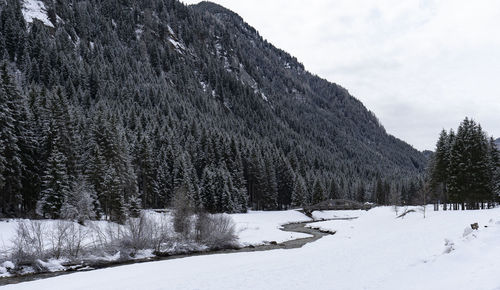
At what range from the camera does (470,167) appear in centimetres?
5641

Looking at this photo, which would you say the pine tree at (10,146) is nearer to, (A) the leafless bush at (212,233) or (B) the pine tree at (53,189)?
(B) the pine tree at (53,189)

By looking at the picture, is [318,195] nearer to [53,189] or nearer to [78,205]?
[78,205]

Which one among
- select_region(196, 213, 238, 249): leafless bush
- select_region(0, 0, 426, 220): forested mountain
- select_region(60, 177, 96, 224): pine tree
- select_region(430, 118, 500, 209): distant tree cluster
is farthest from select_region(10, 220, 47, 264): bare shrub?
select_region(430, 118, 500, 209): distant tree cluster

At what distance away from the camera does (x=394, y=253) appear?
26703mm

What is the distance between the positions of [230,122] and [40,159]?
14150 centimetres

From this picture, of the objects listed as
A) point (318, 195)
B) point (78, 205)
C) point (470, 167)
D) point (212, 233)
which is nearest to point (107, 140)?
point (78, 205)

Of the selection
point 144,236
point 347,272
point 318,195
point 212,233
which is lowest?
point 212,233

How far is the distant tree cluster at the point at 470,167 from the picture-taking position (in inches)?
2222

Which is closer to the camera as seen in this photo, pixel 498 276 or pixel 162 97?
pixel 498 276

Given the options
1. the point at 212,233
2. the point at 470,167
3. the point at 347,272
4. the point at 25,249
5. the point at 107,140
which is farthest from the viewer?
the point at 107,140

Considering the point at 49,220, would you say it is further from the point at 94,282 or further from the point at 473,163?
the point at 473,163

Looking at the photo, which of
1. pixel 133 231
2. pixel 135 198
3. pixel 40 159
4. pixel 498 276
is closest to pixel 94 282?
pixel 133 231

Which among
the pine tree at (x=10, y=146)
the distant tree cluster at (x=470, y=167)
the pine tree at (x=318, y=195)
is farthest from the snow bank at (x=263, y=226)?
the pine tree at (x=10, y=146)

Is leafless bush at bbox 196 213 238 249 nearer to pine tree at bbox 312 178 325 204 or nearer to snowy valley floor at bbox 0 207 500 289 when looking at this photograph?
snowy valley floor at bbox 0 207 500 289
